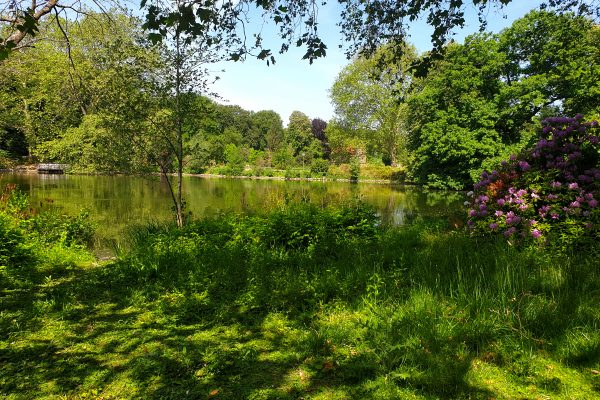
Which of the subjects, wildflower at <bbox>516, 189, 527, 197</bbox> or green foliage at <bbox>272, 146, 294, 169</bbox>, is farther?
green foliage at <bbox>272, 146, 294, 169</bbox>

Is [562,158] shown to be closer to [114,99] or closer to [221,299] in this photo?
[221,299]

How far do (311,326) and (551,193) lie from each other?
161 inches

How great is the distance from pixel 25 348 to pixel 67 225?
256 inches

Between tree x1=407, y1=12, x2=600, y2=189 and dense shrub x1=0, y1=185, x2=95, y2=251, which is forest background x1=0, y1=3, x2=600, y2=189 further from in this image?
dense shrub x1=0, y1=185, x2=95, y2=251

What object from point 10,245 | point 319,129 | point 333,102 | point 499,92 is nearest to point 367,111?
point 333,102

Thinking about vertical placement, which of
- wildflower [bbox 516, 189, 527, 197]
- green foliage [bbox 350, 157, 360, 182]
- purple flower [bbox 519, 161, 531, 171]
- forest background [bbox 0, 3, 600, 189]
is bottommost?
green foliage [bbox 350, 157, 360, 182]

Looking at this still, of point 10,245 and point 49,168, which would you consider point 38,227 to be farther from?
point 49,168

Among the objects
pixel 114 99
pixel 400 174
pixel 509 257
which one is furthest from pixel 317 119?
pixel 509 257

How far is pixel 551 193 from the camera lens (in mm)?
4941

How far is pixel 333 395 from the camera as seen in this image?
86.0 inches

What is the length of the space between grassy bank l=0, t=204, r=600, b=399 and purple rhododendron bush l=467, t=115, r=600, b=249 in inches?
14.9

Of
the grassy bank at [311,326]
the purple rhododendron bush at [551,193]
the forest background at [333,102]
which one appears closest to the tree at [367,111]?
the forest background at [333,102]

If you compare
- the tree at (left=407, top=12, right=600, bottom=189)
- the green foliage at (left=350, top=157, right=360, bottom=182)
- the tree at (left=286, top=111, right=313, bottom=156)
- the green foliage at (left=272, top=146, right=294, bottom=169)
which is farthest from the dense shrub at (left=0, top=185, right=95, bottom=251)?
the tree at (left=286, top=111, right=313, bottom=156)

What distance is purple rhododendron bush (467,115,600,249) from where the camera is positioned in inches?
174
